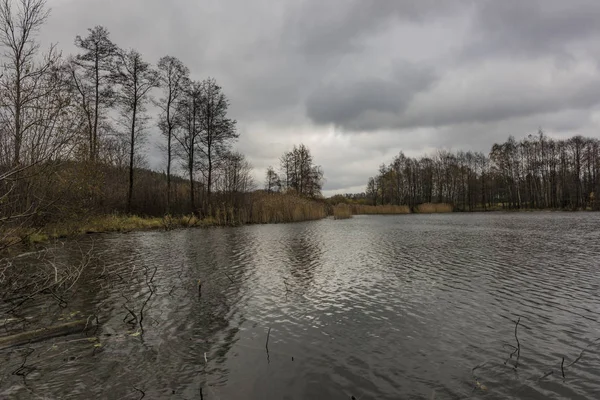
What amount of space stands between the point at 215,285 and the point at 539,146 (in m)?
78.4

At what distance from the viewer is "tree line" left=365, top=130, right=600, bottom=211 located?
6431 cm

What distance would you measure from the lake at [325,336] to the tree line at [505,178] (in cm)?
6501

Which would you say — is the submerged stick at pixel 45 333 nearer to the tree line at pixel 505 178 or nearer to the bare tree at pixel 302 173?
the bare tree at pixel 302 173

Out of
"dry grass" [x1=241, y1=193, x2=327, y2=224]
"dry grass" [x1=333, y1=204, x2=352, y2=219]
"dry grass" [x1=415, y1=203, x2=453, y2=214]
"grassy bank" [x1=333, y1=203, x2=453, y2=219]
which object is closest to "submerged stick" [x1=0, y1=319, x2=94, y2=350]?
"dry grass" [x1=241, y1=193, x2=327, y2=224]

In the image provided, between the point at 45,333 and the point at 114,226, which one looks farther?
the point at 114,226

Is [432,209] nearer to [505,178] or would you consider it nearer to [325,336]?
[505,178]

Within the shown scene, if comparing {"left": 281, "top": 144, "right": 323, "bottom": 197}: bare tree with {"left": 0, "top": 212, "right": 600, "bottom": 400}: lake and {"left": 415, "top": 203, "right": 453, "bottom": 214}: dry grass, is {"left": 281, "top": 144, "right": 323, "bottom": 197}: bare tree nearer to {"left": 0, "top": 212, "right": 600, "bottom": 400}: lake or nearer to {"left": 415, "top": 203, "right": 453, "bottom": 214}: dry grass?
{"left": 415, "top": 203, "right": 453, "bottom": 214}: dry grass

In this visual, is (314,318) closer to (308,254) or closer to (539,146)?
(308,254)

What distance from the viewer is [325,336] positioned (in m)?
5.03

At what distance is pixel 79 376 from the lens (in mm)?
3740

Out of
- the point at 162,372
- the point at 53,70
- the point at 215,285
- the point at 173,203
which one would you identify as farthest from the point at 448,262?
the point at 173,203

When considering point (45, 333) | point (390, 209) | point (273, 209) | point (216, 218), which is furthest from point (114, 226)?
point (390, 209)

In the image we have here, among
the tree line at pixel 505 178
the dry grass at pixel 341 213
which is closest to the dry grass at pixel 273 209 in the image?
the dry grass at pixel 341 213

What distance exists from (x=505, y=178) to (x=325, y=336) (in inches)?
3200
